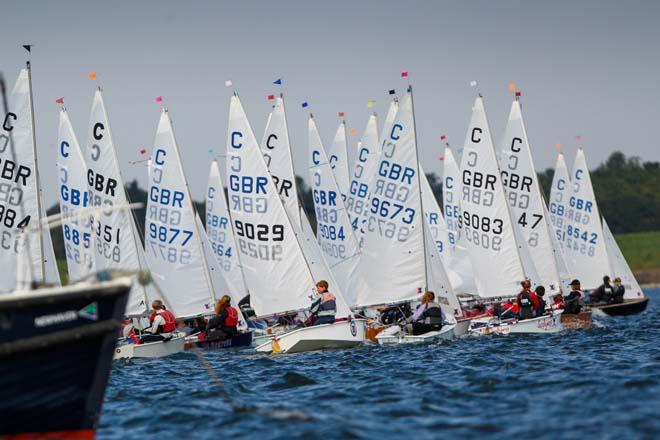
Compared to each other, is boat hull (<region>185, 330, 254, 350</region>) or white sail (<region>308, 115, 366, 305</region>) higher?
white sail (<region>308, 115, 366, 305</region>)

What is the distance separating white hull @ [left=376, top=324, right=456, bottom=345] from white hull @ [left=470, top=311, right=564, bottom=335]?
2.01 m

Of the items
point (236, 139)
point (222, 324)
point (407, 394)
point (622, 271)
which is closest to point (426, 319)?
point (222, 324)

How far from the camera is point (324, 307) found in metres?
24.7

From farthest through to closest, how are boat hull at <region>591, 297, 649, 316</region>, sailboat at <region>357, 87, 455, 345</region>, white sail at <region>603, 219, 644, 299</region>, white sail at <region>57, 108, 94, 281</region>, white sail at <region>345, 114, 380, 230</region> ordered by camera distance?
1. white sail at <region>603, 219, 644, 299</region>
2. white sail at <region>345, 114, 380, 230</region>
3. boat hull at <region>591, 297, 649, 316</region>
4. white sail at <region>57, 108, 94, 281</region>
5. sailboat at <region>357, 87, 455, 345</region>

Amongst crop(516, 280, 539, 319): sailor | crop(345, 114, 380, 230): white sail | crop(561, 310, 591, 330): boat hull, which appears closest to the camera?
crop(516, 280, 539, 319): sailor

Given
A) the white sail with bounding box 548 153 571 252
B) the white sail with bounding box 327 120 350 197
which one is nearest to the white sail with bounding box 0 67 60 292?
the white sail with bounding box 327 120 350 197

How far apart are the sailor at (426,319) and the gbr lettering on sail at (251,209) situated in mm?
4640

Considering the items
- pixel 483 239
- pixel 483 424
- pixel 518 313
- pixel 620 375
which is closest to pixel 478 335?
pixel 518 313

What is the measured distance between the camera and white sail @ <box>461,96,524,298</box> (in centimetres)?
3253

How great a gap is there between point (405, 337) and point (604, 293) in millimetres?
17667

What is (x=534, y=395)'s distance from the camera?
586 inches

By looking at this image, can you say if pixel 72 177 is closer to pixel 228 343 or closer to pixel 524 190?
pixel 228 343

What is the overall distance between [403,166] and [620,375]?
12759 mm

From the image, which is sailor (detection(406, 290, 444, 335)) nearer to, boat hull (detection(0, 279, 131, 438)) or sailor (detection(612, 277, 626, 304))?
boat hull (detection(0, 279, 131, 438))
